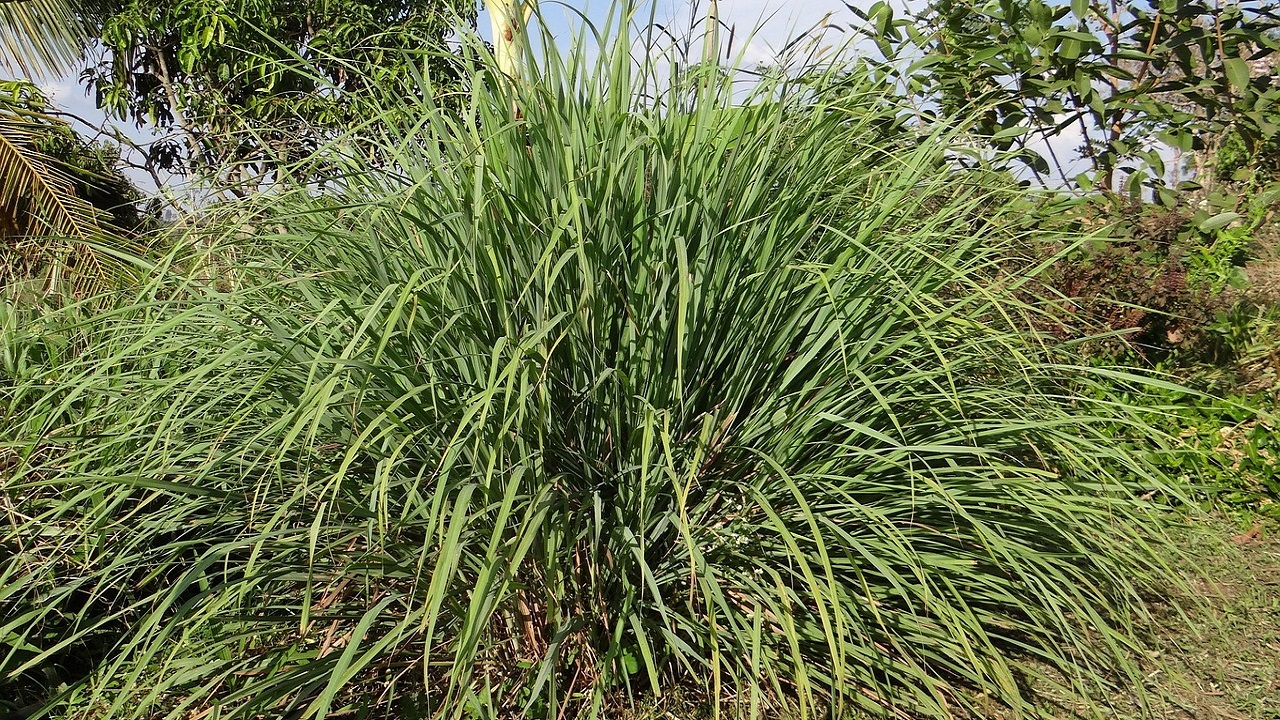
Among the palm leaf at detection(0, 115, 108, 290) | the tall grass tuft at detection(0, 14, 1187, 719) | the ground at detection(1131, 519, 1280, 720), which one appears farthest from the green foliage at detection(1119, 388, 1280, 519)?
the palm leaf at detection(0, 115, 108, 290)

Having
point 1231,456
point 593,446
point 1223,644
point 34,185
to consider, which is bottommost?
point 1231,456

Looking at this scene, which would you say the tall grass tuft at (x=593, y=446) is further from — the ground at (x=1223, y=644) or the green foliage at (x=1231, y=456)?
the green foliage at (x=1231, y=456)

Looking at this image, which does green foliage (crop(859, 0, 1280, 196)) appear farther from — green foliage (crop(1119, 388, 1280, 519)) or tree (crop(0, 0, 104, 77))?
tree (crop(0, 0, 104, 77))

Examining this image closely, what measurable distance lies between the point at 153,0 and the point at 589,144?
818 cm

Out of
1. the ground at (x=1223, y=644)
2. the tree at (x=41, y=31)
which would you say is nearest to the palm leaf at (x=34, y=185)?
the tree at (x=41, y=31)

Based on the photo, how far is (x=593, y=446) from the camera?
2469mm

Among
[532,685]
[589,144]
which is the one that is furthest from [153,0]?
[532,685]

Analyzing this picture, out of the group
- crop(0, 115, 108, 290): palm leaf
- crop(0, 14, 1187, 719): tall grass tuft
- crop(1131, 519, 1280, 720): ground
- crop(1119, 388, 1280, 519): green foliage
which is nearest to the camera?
crop(0, 14, 1187, 719): tall grass tuft

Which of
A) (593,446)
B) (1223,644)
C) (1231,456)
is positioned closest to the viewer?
(593,446)

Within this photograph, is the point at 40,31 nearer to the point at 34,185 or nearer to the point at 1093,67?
the point at 34,185

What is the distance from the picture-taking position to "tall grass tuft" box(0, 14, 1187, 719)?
2289 millimetres

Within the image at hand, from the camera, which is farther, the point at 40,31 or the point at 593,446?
the point at 40,31

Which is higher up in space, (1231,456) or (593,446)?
(593,446)

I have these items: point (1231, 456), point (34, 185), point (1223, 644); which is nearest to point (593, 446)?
point (1223, 644)
